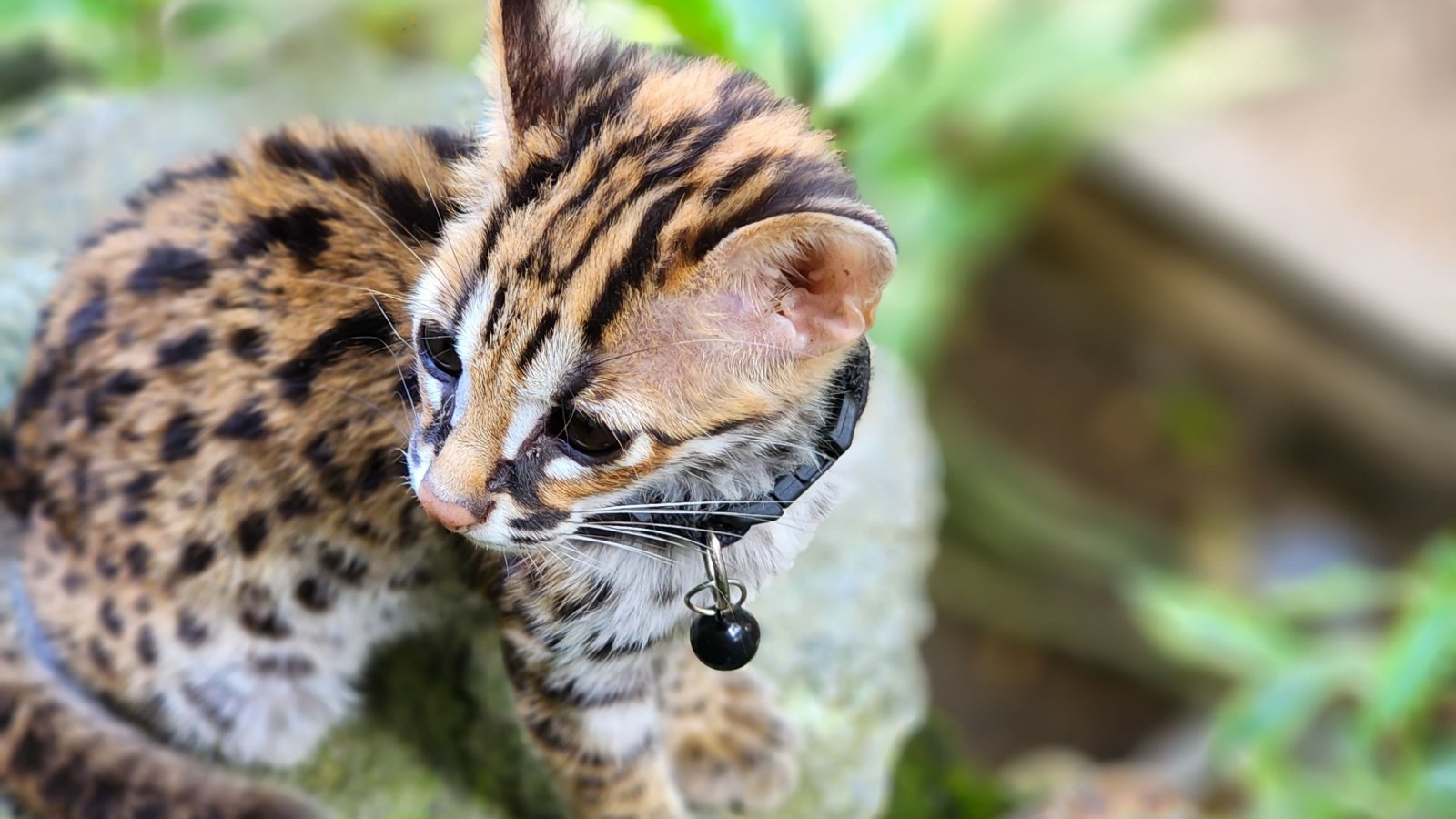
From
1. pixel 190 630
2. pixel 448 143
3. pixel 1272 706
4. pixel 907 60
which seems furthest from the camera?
pixel 907 60

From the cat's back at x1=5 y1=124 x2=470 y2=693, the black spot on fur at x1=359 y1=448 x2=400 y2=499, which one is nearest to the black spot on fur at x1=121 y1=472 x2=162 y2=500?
the cat's back at x1=5 y1=124 x2=470 y2=693

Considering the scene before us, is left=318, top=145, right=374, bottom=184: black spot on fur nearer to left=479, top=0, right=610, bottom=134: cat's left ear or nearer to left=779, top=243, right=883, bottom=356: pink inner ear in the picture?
left=479, top=0, right=610, bottom=134: cat's left ear

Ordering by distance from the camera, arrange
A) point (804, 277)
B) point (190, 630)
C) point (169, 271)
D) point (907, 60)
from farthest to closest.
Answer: point (907, 60), point (190, 630), point (169, 271), point (804, 277)

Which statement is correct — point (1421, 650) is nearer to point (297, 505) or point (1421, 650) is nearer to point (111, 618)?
point (297, 505)

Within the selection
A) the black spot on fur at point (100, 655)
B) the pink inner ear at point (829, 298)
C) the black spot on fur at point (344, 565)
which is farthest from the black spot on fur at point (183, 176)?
the pink inner ear at point (829, 298)

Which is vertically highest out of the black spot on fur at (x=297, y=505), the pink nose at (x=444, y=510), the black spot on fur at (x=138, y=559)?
the pink nose at (x=444, y=510)

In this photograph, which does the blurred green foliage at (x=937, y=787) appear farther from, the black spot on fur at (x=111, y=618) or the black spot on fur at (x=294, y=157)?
the black spot on fur at (x=294, y=157)

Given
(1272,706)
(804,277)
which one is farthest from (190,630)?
(1272,706)
